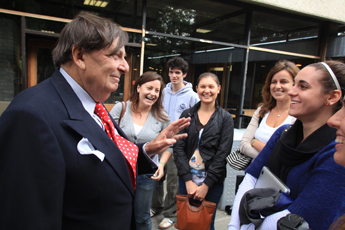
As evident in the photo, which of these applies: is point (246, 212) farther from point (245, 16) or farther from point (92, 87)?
point (245, 16)

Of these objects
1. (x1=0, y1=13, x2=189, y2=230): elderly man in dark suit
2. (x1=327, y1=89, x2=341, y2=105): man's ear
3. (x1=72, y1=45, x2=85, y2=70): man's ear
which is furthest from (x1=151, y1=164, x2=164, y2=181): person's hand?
(x1=327, y1=89, x2=341, y2=105): man's ear

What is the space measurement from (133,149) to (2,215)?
0.72 meters

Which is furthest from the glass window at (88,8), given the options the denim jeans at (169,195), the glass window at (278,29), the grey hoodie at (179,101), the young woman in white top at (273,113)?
the young woman in white top at (273,113)

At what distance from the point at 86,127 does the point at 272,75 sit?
88.7 inches

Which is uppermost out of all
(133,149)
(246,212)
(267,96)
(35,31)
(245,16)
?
(245,16)

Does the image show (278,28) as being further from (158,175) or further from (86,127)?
(86,127)

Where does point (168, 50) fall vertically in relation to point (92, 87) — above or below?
above

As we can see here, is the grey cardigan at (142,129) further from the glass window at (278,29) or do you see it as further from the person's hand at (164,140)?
the glass window at (278,29)

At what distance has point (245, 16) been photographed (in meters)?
6.66

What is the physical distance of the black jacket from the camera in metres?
2.48

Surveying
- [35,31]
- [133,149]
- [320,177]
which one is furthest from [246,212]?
[35,31]

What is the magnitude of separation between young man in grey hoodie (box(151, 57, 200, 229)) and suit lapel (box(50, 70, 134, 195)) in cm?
220

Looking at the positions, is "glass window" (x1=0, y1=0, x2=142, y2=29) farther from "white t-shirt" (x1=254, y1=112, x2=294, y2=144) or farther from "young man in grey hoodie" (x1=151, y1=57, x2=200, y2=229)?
"white t-shirt" (x1=254, y1=112, x2=294, y2=144)

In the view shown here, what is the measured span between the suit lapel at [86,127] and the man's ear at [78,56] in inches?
4.5
